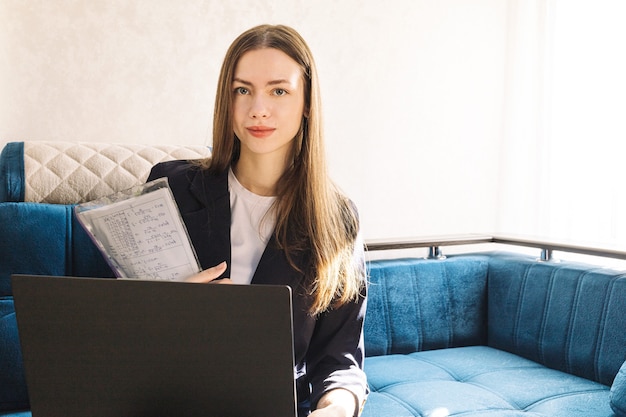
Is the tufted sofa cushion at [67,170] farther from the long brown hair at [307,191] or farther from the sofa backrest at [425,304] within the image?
the sofa backrest at [425,304]

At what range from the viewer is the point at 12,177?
186cm

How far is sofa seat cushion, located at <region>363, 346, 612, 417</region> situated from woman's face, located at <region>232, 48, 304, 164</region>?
908mm

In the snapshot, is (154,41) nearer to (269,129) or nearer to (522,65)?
(269,129)

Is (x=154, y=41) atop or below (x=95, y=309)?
atop

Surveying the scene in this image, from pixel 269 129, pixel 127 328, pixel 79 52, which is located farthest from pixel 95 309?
pixel 79 52

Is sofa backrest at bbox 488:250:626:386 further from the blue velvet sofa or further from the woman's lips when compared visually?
the woman's lips

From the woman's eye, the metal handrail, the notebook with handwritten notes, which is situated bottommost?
the metal handrail

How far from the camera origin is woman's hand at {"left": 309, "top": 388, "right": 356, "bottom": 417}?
111 centimetres

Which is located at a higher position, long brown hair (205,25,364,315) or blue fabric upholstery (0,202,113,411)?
long brown hair (205,25,364,315)

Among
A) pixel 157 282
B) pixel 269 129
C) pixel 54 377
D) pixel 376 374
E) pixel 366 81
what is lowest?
pixel 376 374

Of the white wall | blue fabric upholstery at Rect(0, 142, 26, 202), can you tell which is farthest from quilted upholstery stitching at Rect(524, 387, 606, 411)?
blue fabric upholstery at Rect(0, 142, 26, 202)

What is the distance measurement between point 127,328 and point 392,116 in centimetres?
221

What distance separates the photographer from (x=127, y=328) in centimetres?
80

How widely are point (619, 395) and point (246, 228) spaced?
1.12 metres
